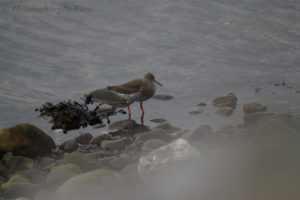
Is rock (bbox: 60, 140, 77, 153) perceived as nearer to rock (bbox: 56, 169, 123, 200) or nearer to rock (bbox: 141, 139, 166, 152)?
rock (bbox: 141, 139, 166, 152)

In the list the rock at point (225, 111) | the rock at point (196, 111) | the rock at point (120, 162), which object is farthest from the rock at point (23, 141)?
the rock at point (225, 111)

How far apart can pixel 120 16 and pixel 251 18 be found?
14.5 feet

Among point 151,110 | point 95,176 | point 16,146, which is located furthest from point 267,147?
point 151,110

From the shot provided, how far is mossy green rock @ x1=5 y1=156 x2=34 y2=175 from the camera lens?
14.2 feet

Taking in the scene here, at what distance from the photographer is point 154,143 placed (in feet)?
15.7

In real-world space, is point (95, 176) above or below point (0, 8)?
below

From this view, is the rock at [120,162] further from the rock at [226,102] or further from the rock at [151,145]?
the rock at [226,102]

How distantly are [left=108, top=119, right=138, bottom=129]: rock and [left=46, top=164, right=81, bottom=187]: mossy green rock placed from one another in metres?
2.79

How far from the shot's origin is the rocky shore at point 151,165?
8.99 ft

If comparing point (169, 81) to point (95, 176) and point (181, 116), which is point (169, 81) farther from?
point (95, 176)

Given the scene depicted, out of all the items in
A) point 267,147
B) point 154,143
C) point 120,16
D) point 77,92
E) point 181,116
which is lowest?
point 77,92

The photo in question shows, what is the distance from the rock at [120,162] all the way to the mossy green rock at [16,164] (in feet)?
4.17

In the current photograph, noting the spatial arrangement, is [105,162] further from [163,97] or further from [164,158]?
[163,97]

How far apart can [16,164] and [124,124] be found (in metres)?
2.75
